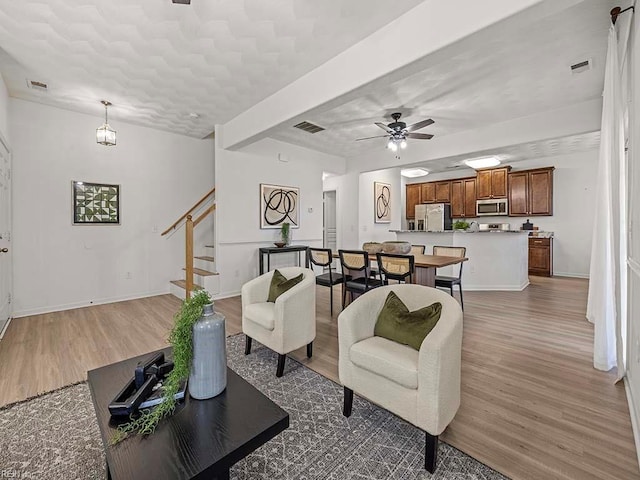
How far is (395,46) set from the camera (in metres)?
2.47

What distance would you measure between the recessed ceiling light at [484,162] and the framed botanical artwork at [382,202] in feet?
6.57

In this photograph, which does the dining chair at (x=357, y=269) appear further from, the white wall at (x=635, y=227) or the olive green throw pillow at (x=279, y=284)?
the white wall at (x=635, y=227)

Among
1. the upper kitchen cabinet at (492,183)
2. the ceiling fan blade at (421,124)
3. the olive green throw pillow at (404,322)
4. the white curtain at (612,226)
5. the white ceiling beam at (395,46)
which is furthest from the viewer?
the upper kitchen cabinet at (492,183)

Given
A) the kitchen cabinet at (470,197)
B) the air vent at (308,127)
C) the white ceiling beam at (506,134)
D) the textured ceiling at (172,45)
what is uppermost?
the air vent at (308,127)

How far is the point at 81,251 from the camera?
177 inches

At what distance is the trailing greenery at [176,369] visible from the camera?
45.8 inches

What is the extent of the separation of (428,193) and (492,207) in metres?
1.73

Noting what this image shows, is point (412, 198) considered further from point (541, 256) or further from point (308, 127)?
point (308, 127)

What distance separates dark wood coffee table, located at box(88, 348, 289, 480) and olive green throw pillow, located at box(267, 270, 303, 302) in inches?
52.2

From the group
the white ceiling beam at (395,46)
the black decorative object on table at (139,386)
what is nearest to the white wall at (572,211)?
the white ceiling beam at (395,46)

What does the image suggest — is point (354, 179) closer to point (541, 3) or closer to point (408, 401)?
point (541, 3)

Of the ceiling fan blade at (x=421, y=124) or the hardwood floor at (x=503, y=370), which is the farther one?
the ceiling fan blade at (x=421, y=124)

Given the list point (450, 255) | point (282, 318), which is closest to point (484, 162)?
point (450, 255)

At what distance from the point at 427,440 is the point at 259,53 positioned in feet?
11.1
